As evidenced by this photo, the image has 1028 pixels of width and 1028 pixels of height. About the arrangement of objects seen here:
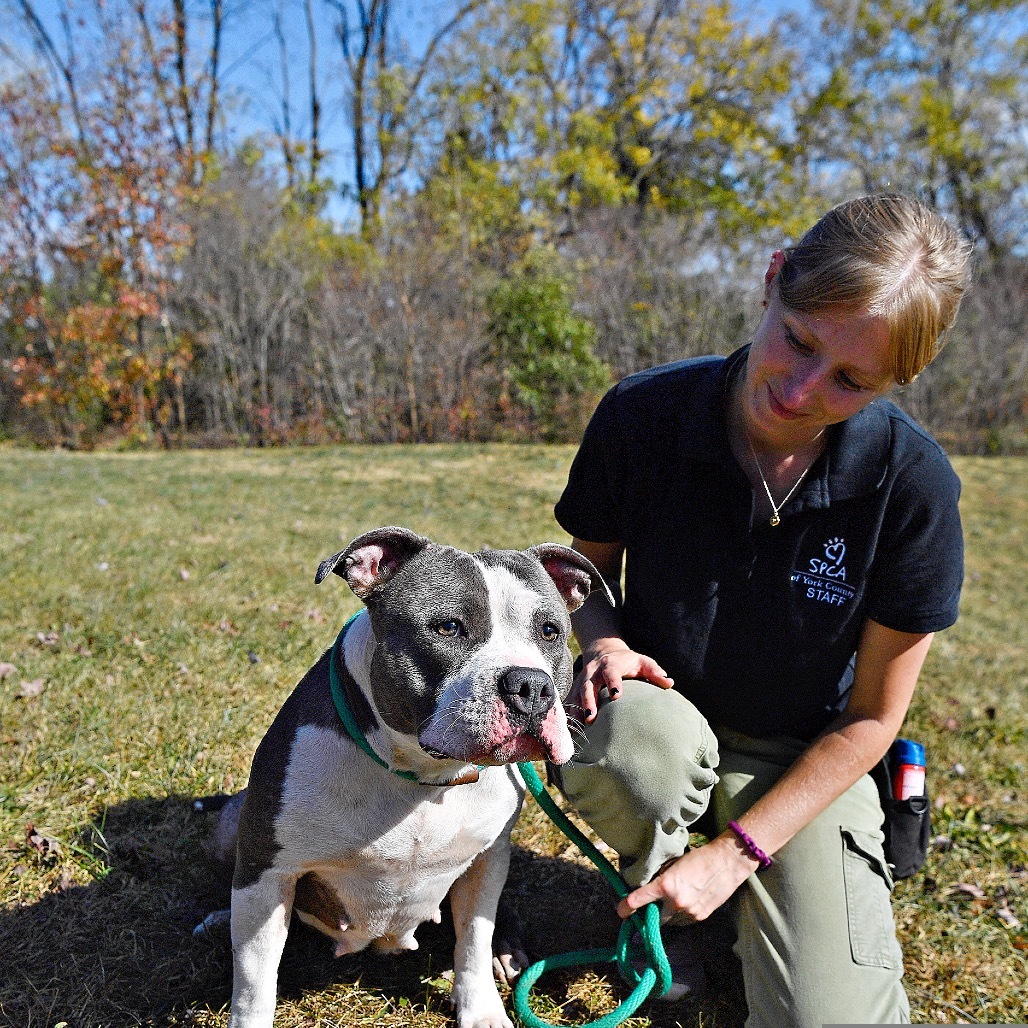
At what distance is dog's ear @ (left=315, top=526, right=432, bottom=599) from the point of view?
2131 mm

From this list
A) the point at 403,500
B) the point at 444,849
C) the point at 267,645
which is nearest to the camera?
the point at 444,849

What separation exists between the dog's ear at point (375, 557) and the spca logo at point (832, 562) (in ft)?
3.64

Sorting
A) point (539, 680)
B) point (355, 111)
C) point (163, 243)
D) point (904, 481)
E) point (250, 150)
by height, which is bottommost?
point (539, 680)

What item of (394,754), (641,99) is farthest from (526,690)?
(641,99)

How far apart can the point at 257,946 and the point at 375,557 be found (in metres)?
0.96

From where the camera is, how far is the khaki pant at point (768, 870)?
2.29m

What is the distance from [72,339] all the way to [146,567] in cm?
1018

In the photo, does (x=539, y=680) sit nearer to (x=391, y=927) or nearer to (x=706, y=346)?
(x=391, y=927)

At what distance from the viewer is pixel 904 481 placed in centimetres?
245

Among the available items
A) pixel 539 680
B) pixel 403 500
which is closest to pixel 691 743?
pixel 539 680

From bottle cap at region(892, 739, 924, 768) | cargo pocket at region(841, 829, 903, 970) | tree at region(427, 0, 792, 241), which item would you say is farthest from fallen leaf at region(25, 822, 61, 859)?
tree at region(427, 0, 792, 241)

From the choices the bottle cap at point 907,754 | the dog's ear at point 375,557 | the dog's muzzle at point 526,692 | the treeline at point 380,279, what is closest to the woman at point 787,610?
the bottle cap at point 907,754

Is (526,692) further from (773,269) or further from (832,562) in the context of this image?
(773,269)

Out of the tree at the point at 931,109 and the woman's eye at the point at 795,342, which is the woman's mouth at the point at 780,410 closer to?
the woman's eye at the point at 795,342
